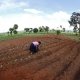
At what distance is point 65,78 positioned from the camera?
16.5 metres

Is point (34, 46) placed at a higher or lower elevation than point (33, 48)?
higher

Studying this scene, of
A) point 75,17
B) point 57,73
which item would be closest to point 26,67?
point 57,73

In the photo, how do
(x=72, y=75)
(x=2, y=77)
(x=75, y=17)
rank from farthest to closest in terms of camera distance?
(x=75, y=17)
(x=72, y=75)
(x=2, y=77)

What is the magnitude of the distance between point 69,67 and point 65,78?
451 centimetres

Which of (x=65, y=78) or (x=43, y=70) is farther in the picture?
(x=43, y=70)

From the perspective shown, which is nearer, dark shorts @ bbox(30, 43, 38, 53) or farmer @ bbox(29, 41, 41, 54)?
farmer @ bbox(29, 41, 41, 54)

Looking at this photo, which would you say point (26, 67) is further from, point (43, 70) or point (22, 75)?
point (22, 75)

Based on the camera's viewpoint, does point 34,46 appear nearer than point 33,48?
Yes

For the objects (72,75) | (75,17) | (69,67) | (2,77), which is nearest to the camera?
(2,77)

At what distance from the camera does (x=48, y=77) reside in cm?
1664

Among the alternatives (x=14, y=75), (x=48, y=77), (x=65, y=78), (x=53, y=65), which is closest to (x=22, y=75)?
(x=14, y=75)

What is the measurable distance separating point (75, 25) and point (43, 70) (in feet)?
261

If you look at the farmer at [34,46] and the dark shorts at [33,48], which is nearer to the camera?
the farmer at [34,46]

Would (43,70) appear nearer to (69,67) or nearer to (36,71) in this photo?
(36,71)
